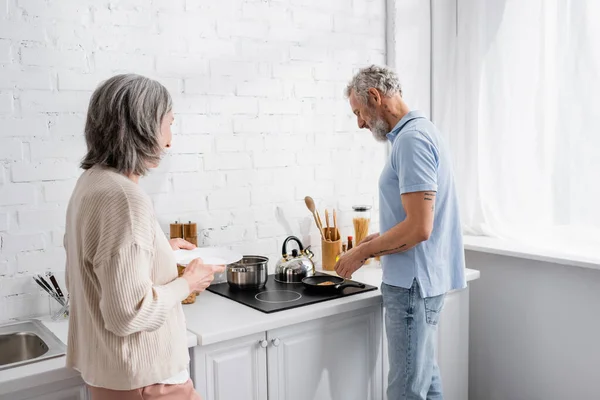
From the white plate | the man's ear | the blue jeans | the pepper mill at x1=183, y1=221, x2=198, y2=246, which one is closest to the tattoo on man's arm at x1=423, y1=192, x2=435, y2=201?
the blue jeans

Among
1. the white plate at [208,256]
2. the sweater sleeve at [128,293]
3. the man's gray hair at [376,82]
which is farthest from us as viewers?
the man's gray hair at [376,82]

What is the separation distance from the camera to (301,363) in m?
2.26

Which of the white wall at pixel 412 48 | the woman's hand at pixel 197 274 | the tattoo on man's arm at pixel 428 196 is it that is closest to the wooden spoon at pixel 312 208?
the white wall at pixel 412 48

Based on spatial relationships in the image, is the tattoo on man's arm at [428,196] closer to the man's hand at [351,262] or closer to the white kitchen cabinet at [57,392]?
the man's hand at [351,262]

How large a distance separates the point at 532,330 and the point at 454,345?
458 millimetres

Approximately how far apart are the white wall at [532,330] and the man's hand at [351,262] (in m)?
1.12

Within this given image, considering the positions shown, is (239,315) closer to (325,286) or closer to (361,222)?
(325,286)

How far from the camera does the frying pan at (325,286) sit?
2473 millimetres

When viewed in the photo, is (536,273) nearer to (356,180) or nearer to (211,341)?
(356,180)

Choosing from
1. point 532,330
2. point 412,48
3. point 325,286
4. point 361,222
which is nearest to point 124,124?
point 325,286

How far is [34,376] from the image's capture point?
5.49ft

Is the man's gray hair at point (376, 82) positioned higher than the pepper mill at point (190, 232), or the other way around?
the man's gray hair at point (376, 82)

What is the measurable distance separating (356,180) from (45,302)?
66.6 inches

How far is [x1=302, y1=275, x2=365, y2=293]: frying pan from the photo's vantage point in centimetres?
247
